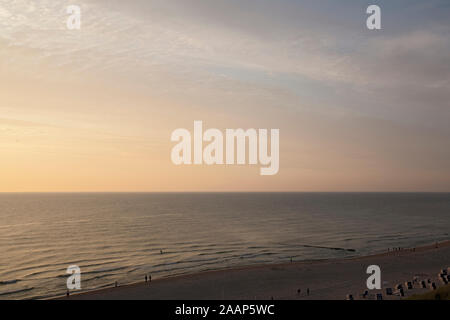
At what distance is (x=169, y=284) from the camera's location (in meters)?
42.8

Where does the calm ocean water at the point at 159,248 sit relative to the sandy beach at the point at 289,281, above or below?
below

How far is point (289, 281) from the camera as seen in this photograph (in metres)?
43.6

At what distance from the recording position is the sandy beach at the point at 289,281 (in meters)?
37.8

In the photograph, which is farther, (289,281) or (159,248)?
(159,248)

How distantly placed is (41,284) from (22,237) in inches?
1936

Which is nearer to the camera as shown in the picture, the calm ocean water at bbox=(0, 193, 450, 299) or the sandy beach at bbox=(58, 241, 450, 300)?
the sandy beach at bbox=(58, 241, 450, 300)

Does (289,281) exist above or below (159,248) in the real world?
above

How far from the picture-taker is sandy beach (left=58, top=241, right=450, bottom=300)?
124 feet

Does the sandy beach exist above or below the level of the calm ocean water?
above

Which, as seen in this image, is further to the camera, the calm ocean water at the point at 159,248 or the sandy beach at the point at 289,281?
the calm ocean water at the point at 159,248
